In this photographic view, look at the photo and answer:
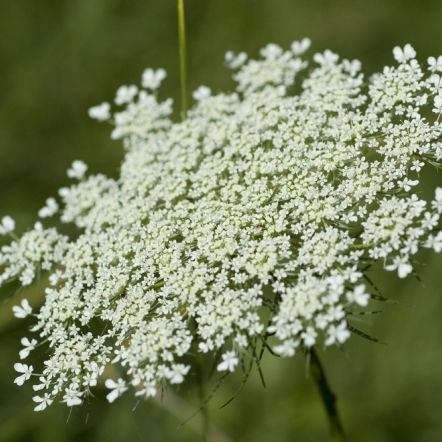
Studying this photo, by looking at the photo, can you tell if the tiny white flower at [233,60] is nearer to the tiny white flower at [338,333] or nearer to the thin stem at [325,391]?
the thin stem at [325,391]

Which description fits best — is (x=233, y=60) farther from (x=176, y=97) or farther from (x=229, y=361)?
(x=229, y=361)

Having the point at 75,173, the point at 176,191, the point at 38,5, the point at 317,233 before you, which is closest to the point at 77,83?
the point at 38,5

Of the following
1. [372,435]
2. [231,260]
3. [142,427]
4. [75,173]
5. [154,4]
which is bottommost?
[372,435]

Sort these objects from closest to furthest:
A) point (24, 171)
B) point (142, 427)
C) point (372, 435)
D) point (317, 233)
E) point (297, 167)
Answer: point (317, 233) < point (297, 167) < point (142, 427) < point (372, 435) < point (24, 171)

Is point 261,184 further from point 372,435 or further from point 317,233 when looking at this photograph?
point 372,435

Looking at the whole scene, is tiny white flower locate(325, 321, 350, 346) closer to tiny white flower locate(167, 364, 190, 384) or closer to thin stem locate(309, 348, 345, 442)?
thin stem locate(309, 348, 345, 442)

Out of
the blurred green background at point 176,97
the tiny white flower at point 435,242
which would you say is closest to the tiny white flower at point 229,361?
the tiny white flower at point 435,242

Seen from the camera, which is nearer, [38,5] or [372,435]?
[372,435]
